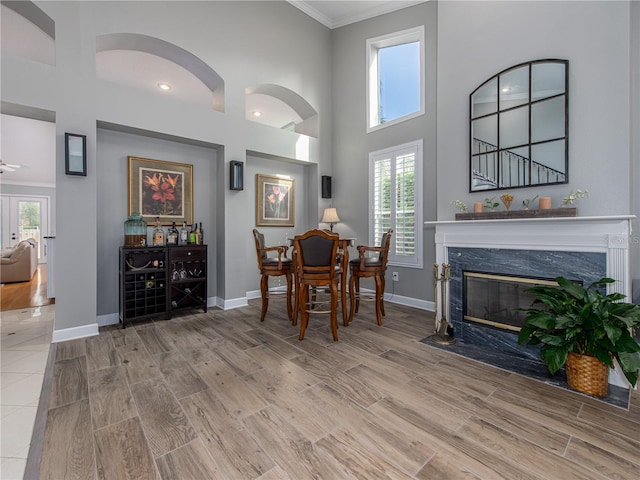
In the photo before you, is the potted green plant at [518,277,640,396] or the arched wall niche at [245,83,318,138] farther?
the arched wall niche at [245,83,318,138]

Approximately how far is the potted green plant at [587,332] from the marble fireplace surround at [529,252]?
19 centimetres

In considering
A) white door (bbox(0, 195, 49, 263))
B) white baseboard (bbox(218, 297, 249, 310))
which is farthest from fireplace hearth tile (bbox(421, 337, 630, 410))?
white door (bbox(0, 195, 49, 263))

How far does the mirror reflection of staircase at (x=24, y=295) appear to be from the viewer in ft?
14.0

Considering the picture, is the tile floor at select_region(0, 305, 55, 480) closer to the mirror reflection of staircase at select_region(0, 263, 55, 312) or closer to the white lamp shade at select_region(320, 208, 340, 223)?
the mirror reflection of staircase at select_region(0, 263, 55, 312)

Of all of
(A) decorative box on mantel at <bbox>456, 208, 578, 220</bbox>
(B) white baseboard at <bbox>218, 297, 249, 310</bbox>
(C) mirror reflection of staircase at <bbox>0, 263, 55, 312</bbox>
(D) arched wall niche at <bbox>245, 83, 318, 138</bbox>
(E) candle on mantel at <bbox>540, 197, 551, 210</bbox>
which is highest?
(D) arched wall niche at <bbox>245, 83, 318, 138</bbox>

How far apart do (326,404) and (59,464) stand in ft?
4.45

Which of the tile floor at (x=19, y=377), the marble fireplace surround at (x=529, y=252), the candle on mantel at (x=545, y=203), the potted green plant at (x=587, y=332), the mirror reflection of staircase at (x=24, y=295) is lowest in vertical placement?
the tile floor at (x=19, y=377)

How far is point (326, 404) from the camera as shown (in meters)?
1.82

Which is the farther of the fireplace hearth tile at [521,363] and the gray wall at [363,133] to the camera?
the gray wall at [363,133]

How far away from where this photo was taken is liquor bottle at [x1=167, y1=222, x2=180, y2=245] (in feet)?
12.2

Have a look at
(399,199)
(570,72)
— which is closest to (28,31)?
(399,199)

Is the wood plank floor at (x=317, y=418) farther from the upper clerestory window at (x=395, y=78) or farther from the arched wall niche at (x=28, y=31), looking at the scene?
the upper clerestory window at (x=395, y=78)

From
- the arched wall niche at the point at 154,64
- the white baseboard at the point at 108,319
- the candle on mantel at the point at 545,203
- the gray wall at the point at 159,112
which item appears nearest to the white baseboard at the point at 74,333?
the gray wall at the point at 159,112

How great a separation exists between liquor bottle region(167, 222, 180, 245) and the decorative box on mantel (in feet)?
11.2
